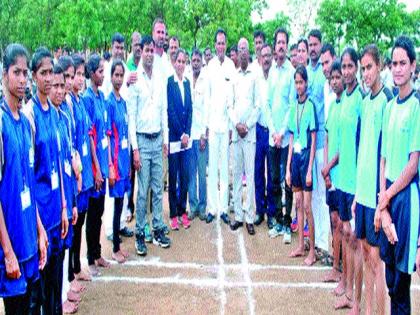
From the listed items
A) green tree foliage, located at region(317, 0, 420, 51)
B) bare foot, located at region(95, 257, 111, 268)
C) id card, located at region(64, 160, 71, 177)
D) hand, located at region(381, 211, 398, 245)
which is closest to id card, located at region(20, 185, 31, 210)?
id card, located at region(64, 160, 71, 177)

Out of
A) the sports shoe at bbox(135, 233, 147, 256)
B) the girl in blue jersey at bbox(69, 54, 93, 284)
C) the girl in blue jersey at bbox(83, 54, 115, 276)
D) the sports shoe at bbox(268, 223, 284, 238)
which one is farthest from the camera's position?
the sports shoe at bbox(268, 223, 284, 238)

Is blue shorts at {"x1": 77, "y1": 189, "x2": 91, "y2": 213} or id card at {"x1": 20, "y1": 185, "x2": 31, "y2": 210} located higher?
id card at {"x1": 20, "y1": 185, "x2": 31, "y2": 210}

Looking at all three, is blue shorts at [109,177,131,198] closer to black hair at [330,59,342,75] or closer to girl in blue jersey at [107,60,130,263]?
girl in blue jersey at [107,60,130,263]

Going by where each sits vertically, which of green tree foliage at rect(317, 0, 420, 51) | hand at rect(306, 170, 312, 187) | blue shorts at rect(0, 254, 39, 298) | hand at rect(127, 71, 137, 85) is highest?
green tree foliage at rect(317, 0, 420, 51)

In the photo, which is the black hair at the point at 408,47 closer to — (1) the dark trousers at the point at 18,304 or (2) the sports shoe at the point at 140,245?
(1) the dark trousers at the point at 18,304

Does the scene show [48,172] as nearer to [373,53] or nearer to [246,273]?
[373,53]

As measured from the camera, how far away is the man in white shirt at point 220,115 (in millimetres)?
7949

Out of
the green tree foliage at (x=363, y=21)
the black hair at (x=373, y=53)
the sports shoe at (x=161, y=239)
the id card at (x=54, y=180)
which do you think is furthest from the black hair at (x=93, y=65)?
the green tree foliage at (x=363, y=21)

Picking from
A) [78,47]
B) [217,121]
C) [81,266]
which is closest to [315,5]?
[78,47]

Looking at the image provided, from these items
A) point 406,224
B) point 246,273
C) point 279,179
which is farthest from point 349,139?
point 279,179

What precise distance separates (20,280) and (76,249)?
2456mm

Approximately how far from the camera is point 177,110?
7676 mm

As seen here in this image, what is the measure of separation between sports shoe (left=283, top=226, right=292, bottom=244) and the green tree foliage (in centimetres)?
2939

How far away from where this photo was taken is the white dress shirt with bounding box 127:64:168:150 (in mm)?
6668
